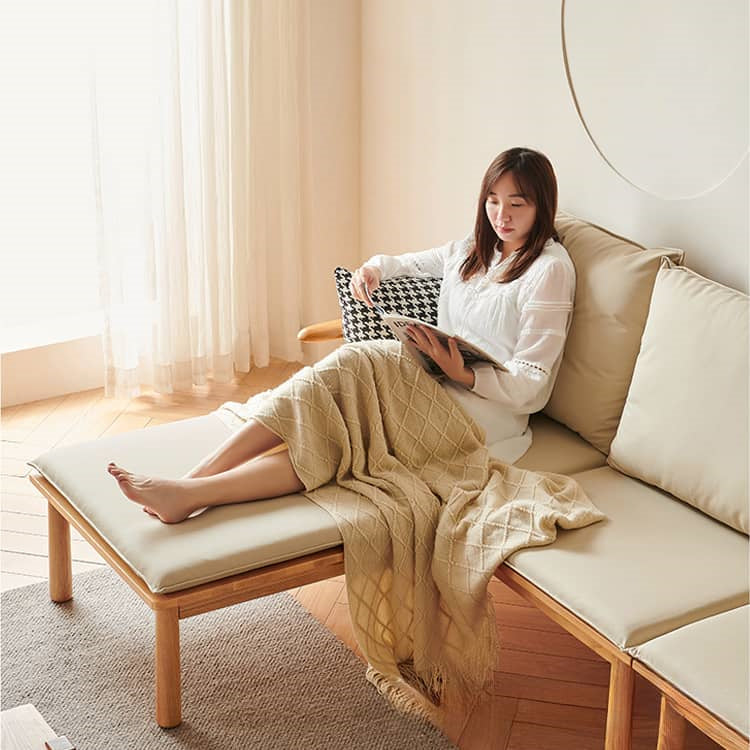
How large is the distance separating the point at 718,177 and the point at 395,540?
116 cm

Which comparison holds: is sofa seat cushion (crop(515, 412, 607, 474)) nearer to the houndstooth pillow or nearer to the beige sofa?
the beige sofa

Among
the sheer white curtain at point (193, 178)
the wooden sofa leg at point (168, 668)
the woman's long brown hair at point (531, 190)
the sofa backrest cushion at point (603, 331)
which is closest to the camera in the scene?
the wooden sofa leg at point (168, 668)

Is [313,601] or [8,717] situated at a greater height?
[8,717]

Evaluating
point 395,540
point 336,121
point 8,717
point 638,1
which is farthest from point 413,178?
point 8,717

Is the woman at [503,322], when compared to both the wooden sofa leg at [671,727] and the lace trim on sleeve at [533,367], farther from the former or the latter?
the wooden sofa leg at [671,727]

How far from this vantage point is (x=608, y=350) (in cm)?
273

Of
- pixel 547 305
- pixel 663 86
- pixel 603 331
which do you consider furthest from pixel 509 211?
pixel 663 86

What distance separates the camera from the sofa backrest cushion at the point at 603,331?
2.70m

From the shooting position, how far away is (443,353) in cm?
269

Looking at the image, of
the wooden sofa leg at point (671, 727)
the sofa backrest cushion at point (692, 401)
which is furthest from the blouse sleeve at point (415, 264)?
the wooden sofa leg at point (671, 727)

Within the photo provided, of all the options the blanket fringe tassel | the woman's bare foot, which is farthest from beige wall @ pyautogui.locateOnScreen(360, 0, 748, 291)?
the woman's bare foot

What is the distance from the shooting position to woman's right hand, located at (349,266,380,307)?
3.10 metres

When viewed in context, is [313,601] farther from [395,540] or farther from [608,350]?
[608,350]

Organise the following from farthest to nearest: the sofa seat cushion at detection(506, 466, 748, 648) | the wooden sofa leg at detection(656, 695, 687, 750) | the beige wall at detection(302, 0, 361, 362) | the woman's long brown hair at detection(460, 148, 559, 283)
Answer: the beige wall at detection(302, 0, 361, 362), the woman's long brown hair at detection(460, 148, 559, 283), the sofa seat cushion at detection(506, 466, 748, 648), the wooden sofa leg at detection(656, 695, 687, 750)
